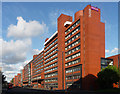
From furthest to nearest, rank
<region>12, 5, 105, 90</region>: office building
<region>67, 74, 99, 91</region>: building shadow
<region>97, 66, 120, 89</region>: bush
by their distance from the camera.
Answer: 1. <region>12, 5, 105, 90</region>: office building
2. <region>67, 74, 99, 91</region>: building shadow
3. <region>97, 66, 120, 89</region>: bush

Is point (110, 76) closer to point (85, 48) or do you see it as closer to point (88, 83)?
point (88, 83)

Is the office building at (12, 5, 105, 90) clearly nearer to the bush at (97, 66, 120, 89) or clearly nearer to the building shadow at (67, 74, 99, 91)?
the building shadow at (67, 74, 99, 91)

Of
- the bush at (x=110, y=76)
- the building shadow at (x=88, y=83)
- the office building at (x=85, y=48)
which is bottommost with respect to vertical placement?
the building shadow at (x=88, y=83)

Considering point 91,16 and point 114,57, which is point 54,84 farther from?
point 91,16

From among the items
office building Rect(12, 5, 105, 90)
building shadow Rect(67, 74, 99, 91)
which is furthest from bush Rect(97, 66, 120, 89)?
office building Rect(12, 5, 105, 90)

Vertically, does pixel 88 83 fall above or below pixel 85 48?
below

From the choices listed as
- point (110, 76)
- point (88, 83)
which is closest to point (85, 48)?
point (88, 83)

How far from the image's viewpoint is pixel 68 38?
71.6 metres

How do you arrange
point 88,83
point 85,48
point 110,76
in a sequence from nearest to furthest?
point 110,76 < point 88,83 < point 85,48

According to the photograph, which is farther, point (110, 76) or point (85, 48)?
point (85, 48)

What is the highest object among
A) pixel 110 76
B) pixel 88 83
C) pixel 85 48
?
pixel 85 48

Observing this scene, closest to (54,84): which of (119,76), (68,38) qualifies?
(68,38)

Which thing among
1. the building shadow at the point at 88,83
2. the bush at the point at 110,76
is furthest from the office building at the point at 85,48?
the bush at the point at 110,76

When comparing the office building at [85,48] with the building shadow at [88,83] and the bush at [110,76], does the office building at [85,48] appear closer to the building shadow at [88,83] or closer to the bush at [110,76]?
the building shadow at [88,83]
